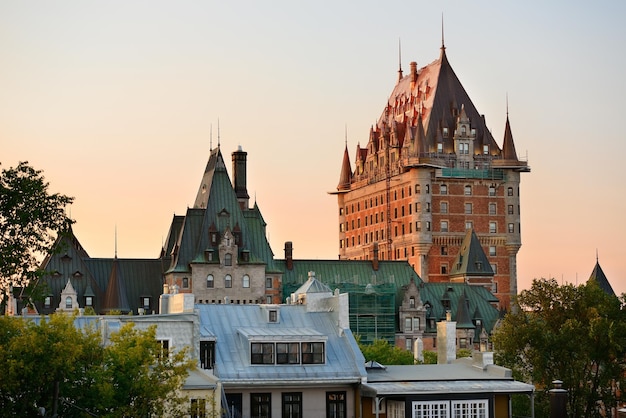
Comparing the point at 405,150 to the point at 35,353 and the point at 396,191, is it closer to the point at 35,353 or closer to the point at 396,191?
the point at 396,191

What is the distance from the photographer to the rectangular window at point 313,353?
62125mm

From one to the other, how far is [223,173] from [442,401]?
88.4 metres

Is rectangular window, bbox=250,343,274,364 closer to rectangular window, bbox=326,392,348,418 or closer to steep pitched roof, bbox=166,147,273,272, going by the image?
rectangular window, bbox=326,392,348,418

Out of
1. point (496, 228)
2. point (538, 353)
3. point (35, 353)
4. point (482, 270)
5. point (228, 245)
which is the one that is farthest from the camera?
point (496, 228)

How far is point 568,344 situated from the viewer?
255 ft

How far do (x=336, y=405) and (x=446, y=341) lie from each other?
1138 centimetres

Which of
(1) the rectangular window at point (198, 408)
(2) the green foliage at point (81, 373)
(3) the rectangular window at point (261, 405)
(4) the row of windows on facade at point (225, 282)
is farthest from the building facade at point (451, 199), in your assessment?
(2) the green foliage at point (81, 373)

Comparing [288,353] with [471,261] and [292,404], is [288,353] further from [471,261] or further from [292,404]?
[471,261]

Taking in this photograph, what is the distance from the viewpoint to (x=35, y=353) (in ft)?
170

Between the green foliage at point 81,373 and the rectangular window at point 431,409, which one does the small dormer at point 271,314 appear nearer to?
the rectangular window at point 431,409

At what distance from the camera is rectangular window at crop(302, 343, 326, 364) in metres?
62.1

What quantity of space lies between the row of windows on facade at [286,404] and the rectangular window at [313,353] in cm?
146

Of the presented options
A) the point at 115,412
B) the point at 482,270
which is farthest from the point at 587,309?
the point at 482,270

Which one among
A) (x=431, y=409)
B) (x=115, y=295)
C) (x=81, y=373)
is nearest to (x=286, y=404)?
(x=431, y=409)
